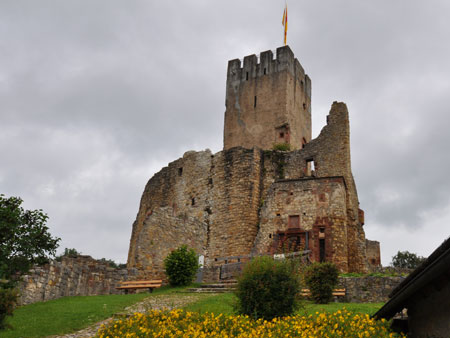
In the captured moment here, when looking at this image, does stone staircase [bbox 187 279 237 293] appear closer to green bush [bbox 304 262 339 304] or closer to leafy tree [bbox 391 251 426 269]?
green bush [bbox 304 262 339 304]

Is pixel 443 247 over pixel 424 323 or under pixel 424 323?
over

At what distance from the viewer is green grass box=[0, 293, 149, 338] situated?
11.4 m

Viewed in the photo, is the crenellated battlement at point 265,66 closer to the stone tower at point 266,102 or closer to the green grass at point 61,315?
the stone tower at point 266,102

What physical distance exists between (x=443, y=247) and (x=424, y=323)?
2.10 meters

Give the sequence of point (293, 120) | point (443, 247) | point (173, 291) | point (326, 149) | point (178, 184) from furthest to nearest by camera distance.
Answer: point (293, 120) → point (178, 184) → point (326, 149) → point (173, 291) → point (443, 247)

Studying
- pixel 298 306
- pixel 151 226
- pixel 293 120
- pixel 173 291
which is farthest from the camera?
pixel 293 120

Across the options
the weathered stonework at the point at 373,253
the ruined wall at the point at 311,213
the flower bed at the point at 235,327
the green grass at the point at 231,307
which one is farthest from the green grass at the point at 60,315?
the weathered stonework at the point at 373,253

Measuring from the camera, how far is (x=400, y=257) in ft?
150

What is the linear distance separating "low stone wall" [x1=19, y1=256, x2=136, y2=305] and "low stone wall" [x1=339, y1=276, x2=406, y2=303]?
927 cm

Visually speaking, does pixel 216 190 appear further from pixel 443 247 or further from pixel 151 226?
pixel 443 247

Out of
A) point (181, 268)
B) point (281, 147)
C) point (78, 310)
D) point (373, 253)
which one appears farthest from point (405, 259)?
point (78, 310)

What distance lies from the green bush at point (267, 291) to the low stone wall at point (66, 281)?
783cm

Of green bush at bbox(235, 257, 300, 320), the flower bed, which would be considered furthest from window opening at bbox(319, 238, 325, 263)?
the flower bed

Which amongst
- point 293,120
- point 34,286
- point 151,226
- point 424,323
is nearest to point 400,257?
point 293,120
